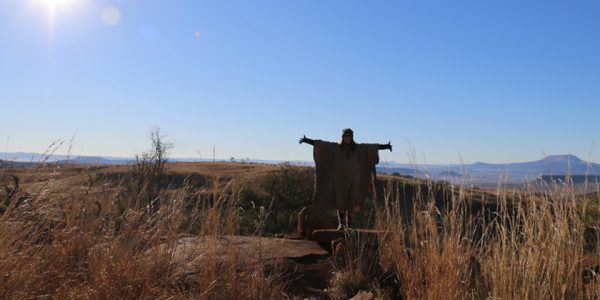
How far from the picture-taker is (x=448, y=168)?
164 inches

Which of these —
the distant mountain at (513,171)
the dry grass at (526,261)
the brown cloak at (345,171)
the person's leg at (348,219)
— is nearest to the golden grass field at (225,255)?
the dry grass at (526,261)

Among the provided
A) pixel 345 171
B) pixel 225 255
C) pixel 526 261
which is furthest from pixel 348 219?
pixel 526 261

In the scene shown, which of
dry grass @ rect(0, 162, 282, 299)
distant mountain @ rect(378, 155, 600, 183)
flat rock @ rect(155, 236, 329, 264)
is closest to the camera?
dry grass @ rect(0, 162, 282, 299)

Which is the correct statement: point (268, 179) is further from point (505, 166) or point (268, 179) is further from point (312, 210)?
point (505, 166)

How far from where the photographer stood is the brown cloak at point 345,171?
7.81m

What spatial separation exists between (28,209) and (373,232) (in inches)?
148

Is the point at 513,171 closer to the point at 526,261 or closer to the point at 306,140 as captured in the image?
the point at 526,261

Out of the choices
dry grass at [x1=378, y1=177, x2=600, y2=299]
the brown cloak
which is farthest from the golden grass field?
the brown cloak

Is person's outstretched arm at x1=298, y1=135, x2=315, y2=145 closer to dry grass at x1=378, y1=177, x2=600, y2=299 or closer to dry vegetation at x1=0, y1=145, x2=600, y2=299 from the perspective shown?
dry vegetation at x1=0, y1=145, x2=600, y2=299

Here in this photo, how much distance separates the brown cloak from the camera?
25.6 feet

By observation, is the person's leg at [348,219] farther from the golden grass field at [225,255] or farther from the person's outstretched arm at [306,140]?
the golden grass field at [225,255]

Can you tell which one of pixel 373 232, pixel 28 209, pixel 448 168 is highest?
pixel 448 168

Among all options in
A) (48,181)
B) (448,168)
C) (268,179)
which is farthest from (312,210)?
(268,179)

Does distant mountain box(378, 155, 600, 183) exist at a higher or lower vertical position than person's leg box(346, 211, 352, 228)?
higher
